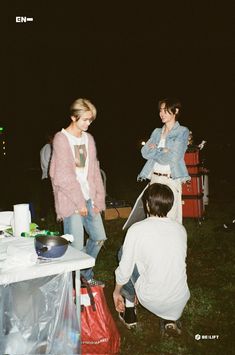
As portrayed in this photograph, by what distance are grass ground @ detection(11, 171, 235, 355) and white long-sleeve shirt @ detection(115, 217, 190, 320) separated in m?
0.50

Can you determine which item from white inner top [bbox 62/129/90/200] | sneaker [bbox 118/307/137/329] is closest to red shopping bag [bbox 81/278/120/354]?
sneaker [bbox 118/307/137/329]

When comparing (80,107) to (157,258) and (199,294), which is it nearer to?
(157,258)

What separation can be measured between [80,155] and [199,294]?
80.9 inches

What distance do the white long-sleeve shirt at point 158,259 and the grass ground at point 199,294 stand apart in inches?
19.6

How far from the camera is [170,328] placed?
296cm

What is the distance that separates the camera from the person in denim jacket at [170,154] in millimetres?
4262

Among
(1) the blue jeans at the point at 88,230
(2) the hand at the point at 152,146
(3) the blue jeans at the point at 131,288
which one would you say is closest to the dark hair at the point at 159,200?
(3) the blue jeans at the point at 131,288

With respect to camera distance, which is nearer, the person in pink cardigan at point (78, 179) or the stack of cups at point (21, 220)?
the stack of cups at point (21, 220)

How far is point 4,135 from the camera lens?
32844 mm

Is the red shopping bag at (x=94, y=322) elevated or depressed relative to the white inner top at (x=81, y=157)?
depressed

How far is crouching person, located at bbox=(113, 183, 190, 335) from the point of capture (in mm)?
2611

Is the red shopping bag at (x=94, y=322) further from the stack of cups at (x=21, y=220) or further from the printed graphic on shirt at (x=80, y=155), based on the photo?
the printed graphic on shirt at (x=80, y=155)

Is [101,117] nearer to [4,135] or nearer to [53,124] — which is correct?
[53,124]

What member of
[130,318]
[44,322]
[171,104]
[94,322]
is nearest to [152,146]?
[171,104]
